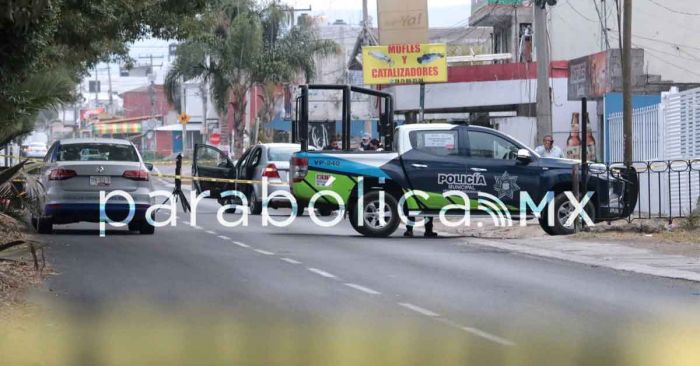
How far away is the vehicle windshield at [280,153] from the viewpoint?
30.6 metres

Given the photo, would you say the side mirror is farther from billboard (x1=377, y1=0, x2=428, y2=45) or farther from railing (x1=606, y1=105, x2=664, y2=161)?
billboard (x1=377, y1=0, x2=428, y2=45)

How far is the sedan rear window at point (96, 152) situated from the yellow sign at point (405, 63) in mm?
24158

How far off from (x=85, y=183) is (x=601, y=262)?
8869 millimetres

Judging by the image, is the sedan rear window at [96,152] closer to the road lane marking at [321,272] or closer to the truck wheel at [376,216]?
the truck wheel at [376,216]

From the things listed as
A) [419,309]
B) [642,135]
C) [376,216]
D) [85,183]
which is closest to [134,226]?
[85,183]

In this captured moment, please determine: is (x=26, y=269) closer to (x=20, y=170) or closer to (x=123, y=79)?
(x=20, y=170)

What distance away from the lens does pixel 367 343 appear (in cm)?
1009

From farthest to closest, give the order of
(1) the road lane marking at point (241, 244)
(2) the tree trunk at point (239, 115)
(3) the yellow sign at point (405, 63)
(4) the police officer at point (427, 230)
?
(2) the tree trunk at point (239, 115) < (3) the yellow sign at point (405, 63) < (4) the police officer at point (427, 230) < (1) the road lane marking at point (241, 244)

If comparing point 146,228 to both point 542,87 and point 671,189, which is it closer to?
point 542,87

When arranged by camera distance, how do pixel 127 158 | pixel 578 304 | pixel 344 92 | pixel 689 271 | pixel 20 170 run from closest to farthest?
pixel 578 304 → pixel 20 170 → pixel 689 271 → pixel 127 158 → pixel 344 92

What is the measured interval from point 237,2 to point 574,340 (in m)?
49.5

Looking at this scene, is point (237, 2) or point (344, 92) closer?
point (344, 92)

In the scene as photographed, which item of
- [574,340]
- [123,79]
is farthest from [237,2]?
[123,79]

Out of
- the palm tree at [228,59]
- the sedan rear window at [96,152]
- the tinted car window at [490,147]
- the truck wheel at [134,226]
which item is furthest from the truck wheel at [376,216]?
the palm tree at [228,59]
